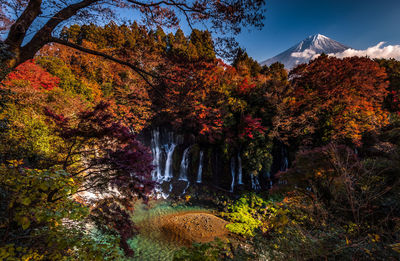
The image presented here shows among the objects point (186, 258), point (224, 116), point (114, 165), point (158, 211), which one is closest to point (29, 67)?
point (114, 165)

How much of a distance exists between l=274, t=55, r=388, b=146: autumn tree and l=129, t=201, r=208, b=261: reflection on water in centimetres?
786

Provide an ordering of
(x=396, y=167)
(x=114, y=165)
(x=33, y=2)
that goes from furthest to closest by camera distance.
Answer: (x=396, y=167)
(x=114, y=165)
(x=33, y=2)

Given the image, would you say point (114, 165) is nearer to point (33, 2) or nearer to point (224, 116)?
point (33, 2)

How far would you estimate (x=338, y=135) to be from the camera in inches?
322

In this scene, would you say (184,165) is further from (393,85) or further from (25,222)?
→ (393,85)

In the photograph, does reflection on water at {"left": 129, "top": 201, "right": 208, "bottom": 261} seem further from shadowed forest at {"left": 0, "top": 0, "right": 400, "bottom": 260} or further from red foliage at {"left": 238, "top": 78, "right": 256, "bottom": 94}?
red foliage at {"left": 238, "top": 78, "right": 256, "bottom": 94}

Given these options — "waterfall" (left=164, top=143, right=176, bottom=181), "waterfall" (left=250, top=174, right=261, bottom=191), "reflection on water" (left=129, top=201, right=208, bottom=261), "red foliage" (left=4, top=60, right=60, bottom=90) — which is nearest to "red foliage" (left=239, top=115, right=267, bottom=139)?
"waterfall" (left=250, top=174, right=261, bottom=191)

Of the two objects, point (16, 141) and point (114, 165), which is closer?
point (114, 165)

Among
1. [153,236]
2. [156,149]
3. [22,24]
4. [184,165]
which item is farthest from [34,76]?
[153,236]

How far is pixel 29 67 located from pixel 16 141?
688 centimetres

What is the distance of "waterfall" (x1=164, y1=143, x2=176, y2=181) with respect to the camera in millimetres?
11617

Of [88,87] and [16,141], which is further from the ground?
[88,87]

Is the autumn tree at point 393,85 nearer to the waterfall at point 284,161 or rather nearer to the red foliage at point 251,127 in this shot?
the waterfall at point 284,161

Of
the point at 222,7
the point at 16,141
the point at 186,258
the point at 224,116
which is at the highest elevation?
the point at 222,7
